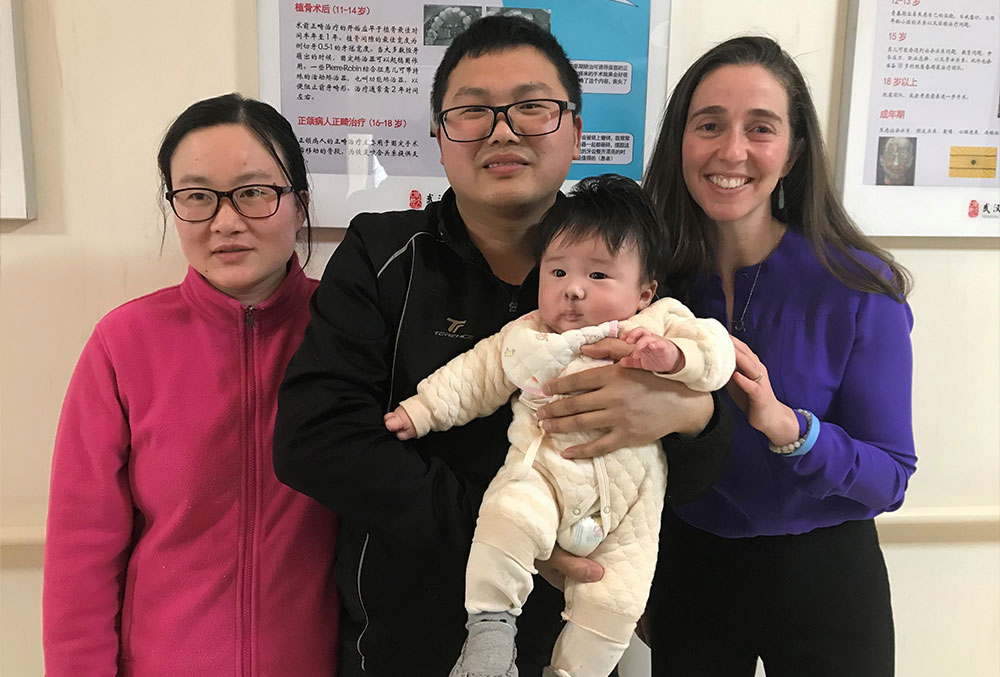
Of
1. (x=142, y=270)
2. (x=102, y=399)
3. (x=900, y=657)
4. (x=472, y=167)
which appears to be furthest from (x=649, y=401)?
(x=900, y=657)

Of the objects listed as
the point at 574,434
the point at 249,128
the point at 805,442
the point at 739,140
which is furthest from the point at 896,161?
the point at 249,128

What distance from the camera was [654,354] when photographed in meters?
0.97

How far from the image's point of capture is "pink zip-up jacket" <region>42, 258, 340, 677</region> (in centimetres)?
117

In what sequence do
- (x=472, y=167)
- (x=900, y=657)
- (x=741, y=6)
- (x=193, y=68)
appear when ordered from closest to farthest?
(x=472, y=167) → (x=193, y=68) → (x=741, y=6) → (x=900, y=657)

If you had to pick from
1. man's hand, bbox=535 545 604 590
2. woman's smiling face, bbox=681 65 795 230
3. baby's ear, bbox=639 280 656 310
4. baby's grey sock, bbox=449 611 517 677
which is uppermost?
woman's smiling face, bbox=681 65 795 230

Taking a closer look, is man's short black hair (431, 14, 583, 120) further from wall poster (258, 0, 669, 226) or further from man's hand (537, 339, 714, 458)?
man's hand (537, 339, 714, 458)

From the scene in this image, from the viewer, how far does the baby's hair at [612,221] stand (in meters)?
1.07

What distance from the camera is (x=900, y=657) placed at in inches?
77.2

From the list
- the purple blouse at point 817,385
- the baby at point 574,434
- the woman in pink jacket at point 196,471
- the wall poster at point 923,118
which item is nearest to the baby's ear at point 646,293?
the baby at point 574,434

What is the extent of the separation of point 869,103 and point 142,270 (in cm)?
190

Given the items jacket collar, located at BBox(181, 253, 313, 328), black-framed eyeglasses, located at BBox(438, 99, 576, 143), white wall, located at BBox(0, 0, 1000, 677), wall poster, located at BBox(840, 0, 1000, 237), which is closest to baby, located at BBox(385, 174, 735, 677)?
black-framed eyeglasses, located at BBox(438, 99, 576, 143)

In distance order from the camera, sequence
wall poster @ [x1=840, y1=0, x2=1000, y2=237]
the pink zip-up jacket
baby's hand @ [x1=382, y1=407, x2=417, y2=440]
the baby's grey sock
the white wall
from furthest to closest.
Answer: wall poster @ [x1=840, y1=0, x2=1000, y2=237] < the white wall < the pink zip-up jacket < baby's hand @ [x1=382, y1=407, x2=417, y2=440] < the baby's grey sock

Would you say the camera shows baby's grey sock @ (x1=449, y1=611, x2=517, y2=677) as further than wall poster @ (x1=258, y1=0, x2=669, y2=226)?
No

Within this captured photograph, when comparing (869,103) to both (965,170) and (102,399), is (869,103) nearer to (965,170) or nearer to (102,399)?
(965,170)
